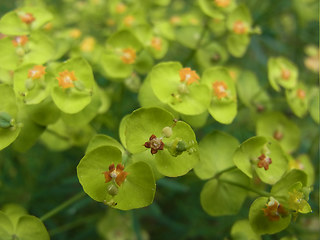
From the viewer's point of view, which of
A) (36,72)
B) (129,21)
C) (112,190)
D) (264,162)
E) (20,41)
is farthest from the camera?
(129,21)

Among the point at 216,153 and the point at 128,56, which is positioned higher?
the point at 128,56

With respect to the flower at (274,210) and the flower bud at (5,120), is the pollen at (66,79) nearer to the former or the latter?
the flower bud at (5,120)

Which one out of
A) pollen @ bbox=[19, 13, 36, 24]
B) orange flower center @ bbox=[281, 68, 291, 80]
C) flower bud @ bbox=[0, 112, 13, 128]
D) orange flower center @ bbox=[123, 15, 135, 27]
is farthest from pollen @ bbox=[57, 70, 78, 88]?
orange flower center @ bbox=[281, 68, 291, 80]

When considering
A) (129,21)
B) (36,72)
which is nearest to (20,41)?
(36,72)

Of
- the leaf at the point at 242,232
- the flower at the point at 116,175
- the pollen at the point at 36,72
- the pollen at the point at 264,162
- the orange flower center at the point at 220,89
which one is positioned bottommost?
the leaf at the point at 242,232

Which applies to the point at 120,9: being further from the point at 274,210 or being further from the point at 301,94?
the point at 274,210

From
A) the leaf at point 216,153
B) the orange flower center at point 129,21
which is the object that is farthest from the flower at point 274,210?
the orange flower center at point 129,21
